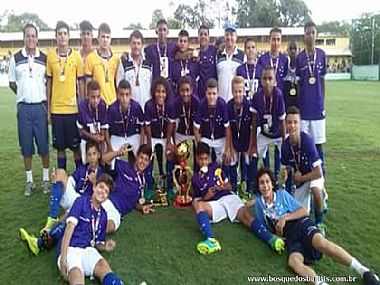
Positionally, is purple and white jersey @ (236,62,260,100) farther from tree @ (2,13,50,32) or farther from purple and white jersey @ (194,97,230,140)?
tree @ (2,13,50,32)

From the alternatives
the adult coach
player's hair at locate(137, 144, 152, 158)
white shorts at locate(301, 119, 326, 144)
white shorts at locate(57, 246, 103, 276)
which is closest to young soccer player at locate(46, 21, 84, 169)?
the adult coach

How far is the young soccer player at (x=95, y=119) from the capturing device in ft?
18.7

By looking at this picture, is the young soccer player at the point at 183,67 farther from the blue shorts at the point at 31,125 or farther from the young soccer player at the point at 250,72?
the blue shorts at the point at 31,125

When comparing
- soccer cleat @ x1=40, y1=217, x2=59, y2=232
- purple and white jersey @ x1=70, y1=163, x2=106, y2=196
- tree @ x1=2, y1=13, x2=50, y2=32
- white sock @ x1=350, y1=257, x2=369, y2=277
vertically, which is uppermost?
tree @ x1=2, y1=13, x2=50, y2=32

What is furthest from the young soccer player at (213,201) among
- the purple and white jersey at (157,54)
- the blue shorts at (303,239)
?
the purple and white jersey at (157,54)

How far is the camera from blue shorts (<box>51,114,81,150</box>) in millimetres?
6043

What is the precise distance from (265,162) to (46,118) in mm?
2815

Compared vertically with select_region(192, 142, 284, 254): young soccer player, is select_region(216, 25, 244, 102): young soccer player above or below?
above

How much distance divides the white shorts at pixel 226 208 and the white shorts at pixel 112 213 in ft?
3.13

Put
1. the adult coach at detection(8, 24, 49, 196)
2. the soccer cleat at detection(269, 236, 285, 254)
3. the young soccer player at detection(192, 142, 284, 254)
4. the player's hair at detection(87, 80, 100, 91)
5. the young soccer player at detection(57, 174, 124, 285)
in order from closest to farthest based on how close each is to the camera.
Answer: the young soccer player at detection(57, 174, 124, 285) → the soccer cleat at detection(269, 236, 285, 254) → the young soccer player at detection(192, 142, 284, 254) → the player's hair at detection(87, 80, 100, 91) → the adult coach at detection(8, 24, 49, 196)

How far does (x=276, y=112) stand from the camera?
18.3 ft

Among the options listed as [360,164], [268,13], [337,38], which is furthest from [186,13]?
[360,164]

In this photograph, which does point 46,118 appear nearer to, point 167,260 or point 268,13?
point 167,260

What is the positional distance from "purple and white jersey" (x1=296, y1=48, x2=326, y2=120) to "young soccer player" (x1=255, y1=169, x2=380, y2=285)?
1.44 m
